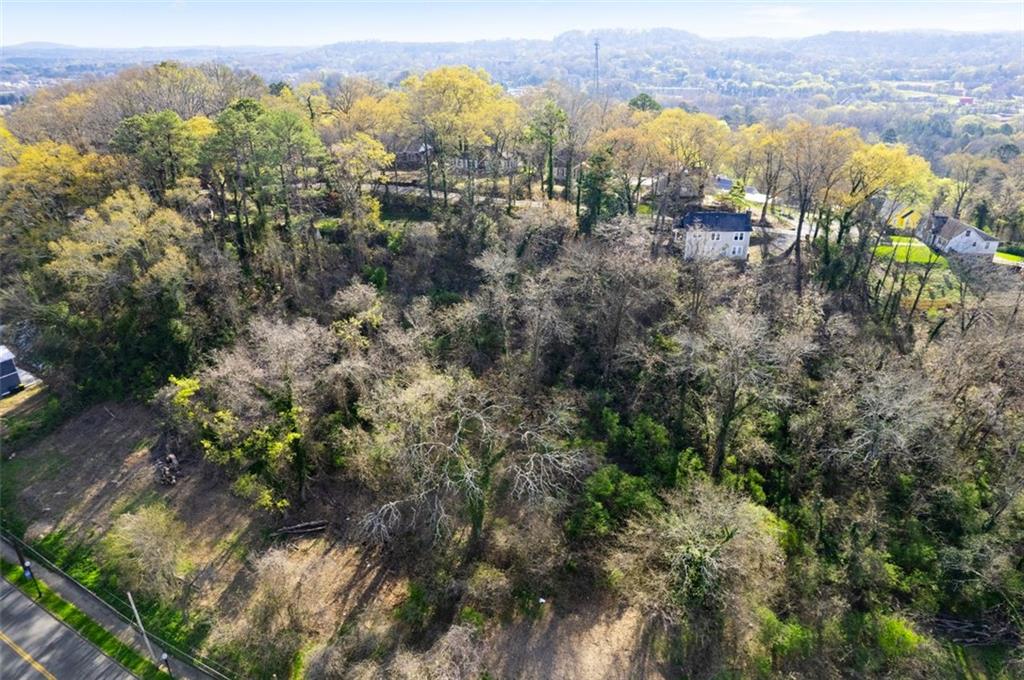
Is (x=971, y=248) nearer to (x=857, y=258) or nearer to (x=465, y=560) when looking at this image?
(x=857, y=258)

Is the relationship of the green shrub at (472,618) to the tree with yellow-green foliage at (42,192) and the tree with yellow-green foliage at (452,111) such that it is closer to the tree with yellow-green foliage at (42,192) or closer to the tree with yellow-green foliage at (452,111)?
the tree with yellow-green foliage at (452,111)

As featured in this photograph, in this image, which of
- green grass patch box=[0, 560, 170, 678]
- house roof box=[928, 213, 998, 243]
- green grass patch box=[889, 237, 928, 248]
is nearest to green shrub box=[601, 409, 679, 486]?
green grass patch box=[0, 560, 170, 678]

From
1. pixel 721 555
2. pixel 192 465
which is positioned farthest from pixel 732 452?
pixel 192 465

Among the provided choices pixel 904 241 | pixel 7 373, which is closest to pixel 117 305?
pixel 7 373

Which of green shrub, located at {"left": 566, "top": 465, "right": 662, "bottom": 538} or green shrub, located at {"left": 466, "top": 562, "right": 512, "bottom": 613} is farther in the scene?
green shrub, located at {"left": 566, "top": 465, "right": 662, "bottom": 538}

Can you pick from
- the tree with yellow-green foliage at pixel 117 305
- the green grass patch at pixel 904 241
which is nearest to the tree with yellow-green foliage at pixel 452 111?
the tree with yellow-green foliage at pixel 117 305

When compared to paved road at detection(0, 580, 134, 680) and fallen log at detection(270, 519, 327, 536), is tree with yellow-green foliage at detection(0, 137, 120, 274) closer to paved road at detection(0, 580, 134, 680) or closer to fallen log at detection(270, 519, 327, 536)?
paved road at detection(0, 580, 134, 680)

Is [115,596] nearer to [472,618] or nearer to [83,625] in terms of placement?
[83,625]
